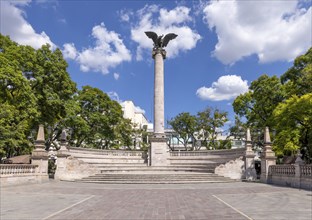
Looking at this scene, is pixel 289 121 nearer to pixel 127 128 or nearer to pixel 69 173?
pixel 69 173

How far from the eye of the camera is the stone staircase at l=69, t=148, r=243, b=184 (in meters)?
23.6

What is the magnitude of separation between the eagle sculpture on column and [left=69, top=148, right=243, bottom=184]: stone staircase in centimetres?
1418

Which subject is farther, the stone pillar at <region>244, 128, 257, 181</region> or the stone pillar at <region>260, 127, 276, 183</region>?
the stone pillar at <region>244, 128, 257, 181</region>

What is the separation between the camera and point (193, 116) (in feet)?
183

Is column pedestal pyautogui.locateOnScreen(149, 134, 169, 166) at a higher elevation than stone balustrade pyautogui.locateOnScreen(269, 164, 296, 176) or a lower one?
higher

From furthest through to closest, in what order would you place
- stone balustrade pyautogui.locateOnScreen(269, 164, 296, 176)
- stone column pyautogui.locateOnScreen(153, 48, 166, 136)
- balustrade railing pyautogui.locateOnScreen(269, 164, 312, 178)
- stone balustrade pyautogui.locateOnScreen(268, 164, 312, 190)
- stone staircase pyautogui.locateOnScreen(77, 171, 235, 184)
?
1. stone column pyautogui.locateOnScreen(153, 48, 166, 136)
2. stone staircase pyautogui.locateOnScreen(77, 171, 235, 184)
3. stone balustrade pyautogui.locateOnScreen(269, 164, 296, 176)
4. balustrade railing pyautogui.locateOnScreen(269, 164, 312, 178)
5. stone balustrade pyautogui.locateOnScreen(268, 164, 312, 190)

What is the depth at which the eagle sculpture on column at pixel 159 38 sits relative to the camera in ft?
121

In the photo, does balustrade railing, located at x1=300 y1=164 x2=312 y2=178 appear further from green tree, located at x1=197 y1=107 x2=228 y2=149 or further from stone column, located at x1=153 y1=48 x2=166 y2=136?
green tree, located at x1=197 y1=107 x2=228 y2=149

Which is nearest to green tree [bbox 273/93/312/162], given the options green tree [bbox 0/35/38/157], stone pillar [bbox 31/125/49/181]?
stone pillar [bbox 31/125/49/181]

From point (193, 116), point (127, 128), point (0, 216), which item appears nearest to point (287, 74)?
point (193, 116)

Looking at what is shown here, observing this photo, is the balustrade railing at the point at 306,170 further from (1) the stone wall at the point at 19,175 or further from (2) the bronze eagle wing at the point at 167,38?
(2) the bronze eagle wing at the point at 167,38

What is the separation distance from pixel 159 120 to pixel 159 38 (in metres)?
10.8

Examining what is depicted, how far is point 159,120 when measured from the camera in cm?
3484

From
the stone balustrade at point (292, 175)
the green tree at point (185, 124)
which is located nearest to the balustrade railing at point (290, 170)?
the stone balustrade at point (292, 175)
